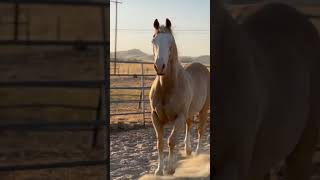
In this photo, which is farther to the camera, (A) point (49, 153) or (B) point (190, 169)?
(B) point (190, 169)

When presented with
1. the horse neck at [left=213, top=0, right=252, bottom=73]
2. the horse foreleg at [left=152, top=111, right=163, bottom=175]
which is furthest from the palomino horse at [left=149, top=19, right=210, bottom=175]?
the horse neck at [left=213, top=0, right=252, bottom=73]

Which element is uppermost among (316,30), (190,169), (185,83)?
(316,30)

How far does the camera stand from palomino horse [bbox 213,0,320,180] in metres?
1.95

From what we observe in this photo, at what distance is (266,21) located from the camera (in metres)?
2.00

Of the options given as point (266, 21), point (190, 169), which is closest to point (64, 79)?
point (266, 21)

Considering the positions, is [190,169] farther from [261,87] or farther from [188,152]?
[261,87]

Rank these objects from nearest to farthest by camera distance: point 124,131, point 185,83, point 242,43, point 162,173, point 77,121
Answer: point 77,121
point 242,43
point 162,173
point 185,83
point 124,131

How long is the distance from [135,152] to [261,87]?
4554 millimetres

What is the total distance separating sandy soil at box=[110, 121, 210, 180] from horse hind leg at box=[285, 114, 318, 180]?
2942 millimetres

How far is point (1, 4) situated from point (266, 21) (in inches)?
43.6

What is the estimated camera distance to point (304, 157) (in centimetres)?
223

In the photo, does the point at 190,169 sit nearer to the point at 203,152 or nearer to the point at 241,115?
the point at 203,152

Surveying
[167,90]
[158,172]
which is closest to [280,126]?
[158,172]

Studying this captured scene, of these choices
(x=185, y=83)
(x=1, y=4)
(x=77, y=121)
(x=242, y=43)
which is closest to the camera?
(x=1, y=4)
